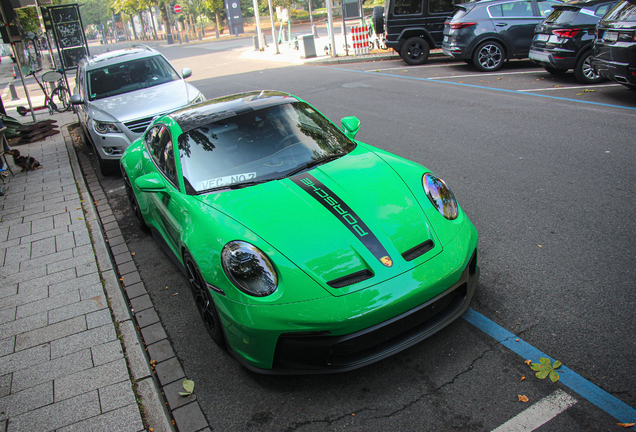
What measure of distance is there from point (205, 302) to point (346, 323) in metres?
1.18

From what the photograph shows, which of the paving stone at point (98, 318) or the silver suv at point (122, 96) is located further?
the silver suv at point (122, 96)

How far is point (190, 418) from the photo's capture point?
2715 millimetres

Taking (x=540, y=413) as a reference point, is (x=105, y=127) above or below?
above

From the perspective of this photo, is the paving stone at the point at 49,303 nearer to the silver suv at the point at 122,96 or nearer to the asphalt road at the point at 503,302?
the asphalt road at the point at 503,302

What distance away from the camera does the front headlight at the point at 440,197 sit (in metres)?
3.18

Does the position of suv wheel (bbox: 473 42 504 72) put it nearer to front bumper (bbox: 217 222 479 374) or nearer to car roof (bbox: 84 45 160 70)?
car roof (bbox: 84 45 160 70)

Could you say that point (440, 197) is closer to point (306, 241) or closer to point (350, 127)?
point (306, 241)

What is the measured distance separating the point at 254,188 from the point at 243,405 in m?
1.45

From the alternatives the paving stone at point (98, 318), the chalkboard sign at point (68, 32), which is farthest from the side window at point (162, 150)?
the chalkboard sign at point (68, 32)

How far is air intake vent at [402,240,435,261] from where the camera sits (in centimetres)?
276

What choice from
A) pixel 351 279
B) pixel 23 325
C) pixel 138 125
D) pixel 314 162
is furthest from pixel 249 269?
pixel 138 125

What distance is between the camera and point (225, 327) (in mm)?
2900

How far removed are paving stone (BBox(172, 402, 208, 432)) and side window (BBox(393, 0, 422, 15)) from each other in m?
14.5

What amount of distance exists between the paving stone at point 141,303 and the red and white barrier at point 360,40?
17328mm
